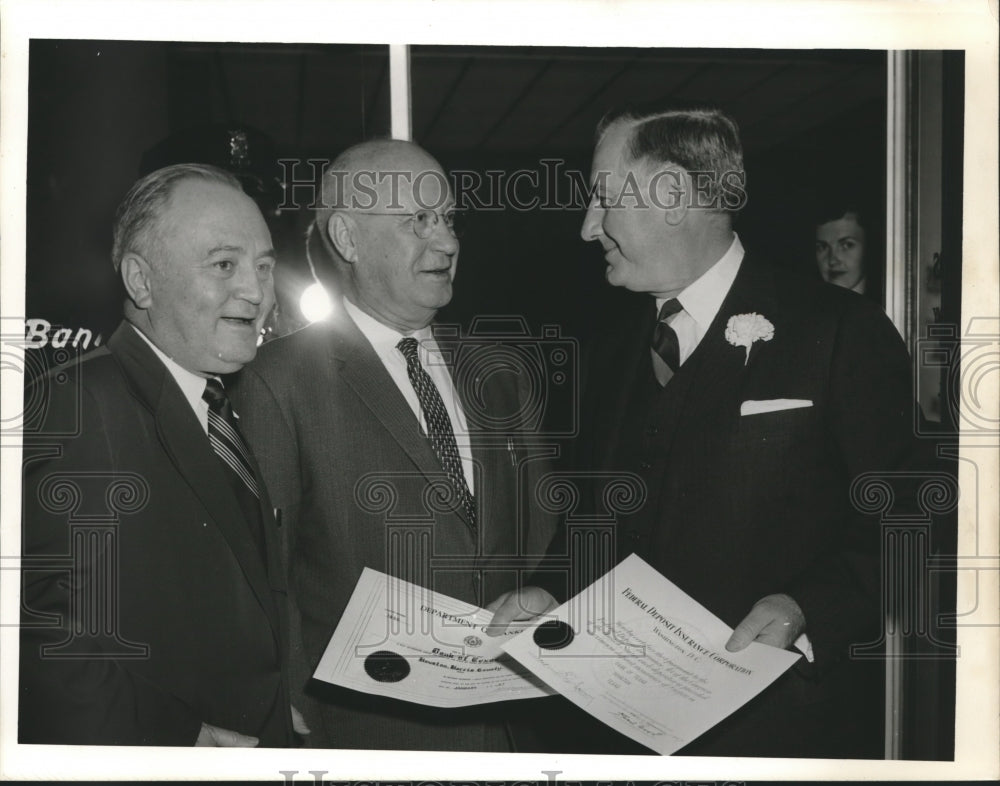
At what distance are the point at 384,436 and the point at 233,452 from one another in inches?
11.2

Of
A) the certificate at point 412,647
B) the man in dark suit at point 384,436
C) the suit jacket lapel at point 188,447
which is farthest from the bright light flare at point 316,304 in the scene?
the certificate at point 412,647

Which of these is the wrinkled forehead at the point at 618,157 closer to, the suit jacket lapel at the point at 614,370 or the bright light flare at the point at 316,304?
the suit jacket lapel at the point at 614,370

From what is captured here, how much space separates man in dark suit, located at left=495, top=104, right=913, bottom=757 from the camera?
1.76 metres

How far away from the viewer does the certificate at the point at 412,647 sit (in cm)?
179

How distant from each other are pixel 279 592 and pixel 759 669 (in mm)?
923

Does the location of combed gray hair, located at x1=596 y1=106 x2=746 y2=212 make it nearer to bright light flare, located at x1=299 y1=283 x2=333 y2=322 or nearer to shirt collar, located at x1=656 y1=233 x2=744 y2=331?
shirt collar, located at x1=656 y1=233 x2=744 y2=331

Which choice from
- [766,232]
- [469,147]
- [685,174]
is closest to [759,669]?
[766,232]

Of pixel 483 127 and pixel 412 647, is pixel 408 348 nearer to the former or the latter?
pixel 483 127

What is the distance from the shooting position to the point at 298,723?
1.80 m

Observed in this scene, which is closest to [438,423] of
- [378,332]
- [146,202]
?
[378,332]

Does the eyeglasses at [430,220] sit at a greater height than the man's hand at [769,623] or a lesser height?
greater

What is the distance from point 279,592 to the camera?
5.84 ft

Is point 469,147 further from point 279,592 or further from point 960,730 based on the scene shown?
point 960,730

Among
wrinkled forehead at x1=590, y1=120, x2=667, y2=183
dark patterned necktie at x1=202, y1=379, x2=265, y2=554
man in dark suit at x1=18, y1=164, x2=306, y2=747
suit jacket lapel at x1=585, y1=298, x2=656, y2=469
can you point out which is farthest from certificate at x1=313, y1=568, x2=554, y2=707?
wrinkled forehead at x1=590, y1=120, x2=667, y2=183
